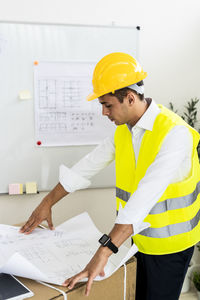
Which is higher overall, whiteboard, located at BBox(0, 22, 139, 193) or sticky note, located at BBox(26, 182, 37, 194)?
whiteboard, located at BBox(0, 22, 139, 193)

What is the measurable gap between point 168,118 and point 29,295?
2.64 feet

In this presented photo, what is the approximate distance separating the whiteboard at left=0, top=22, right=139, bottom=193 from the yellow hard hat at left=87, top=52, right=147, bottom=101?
35.3 inches

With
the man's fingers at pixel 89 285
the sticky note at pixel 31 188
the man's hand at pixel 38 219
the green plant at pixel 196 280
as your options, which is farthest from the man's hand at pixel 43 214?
the green plant at pixel 196 280

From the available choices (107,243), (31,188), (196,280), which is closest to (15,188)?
(31,188)

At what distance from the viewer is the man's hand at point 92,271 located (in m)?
1.06

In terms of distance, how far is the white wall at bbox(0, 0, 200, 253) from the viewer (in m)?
2.14

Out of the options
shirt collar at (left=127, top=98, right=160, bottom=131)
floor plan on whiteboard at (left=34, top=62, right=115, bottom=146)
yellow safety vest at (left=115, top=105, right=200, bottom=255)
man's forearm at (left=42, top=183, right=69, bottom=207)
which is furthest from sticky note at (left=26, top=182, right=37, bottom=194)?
shirt collar at (left=127, top=98, right=160, bottom=131)

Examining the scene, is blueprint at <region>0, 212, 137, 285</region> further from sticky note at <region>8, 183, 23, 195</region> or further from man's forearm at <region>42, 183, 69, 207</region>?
sticky note at <region>8, 183, 23, 195</region>

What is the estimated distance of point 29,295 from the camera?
1.03 meters

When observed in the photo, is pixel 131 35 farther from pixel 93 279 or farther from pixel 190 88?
pixel 93 279

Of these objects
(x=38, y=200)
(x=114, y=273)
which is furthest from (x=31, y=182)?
(x=114, y=273)

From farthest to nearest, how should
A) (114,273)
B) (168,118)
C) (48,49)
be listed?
(48,49) → (168,118) → (114,273)

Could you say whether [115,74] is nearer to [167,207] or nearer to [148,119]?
[148,119]

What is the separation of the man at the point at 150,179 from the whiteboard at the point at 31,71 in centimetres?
65
